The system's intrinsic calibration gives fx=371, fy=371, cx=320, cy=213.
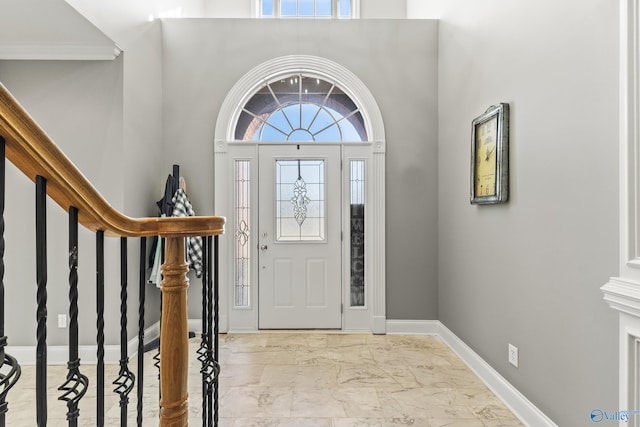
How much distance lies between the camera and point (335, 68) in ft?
12.0

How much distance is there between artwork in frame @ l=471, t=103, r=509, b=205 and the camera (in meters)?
2.32

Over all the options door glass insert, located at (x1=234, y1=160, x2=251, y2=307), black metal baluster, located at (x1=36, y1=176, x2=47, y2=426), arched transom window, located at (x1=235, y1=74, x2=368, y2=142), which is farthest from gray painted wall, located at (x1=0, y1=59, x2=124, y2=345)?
black metal baluster, located at (x1=36, y1=176, x2=47, y2=426)

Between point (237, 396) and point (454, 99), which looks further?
point (454, 99)

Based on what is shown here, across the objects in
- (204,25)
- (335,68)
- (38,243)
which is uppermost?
(204,25)

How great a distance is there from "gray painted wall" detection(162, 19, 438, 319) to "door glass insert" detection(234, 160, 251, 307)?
0.29 m

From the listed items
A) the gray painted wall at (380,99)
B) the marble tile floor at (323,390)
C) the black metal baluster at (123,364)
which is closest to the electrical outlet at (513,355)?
the marble tile floor at (323,390)

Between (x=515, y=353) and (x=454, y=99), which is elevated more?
(x=454, y=99)

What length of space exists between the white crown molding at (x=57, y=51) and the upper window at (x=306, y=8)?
251cm

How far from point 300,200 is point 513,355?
225 cm

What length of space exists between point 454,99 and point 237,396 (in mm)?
2907

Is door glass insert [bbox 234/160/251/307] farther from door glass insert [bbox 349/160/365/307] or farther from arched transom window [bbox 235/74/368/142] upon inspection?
door glass insert [bbox 349/160/365/307]

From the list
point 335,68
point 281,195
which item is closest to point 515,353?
point 281,195

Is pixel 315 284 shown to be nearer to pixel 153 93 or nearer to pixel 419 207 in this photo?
pixel 419 207

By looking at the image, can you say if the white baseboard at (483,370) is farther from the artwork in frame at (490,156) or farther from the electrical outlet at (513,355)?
the artwork in frame at (490,156)
